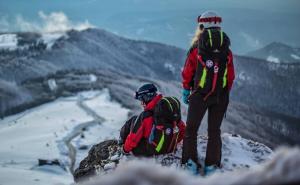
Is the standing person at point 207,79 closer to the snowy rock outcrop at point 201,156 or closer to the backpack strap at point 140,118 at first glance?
the snowy rock outcrop at point 201,156

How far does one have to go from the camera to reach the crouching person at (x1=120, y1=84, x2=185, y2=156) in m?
9.24

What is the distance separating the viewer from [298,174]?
1717 millimetres

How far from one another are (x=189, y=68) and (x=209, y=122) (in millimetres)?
941

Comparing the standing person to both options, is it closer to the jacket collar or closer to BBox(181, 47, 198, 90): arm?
BBox(181, 47, 198, 90): arm

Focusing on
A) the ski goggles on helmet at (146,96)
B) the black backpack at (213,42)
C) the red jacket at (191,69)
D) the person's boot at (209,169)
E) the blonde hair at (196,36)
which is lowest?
the person's boot at (209,169)

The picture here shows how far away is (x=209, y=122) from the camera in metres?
8.15

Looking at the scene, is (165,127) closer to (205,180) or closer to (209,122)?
(209,122)

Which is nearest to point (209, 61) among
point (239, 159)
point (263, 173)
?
point (239, 159)

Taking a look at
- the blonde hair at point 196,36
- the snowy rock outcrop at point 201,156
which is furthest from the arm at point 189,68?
the snowy rock outcrop at point 201,156

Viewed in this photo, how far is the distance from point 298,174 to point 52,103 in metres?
112

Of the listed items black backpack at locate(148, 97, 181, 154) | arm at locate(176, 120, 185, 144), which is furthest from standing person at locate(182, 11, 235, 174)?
arm at locate(176, 120, 185, 144)

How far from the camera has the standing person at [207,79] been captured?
303 inches

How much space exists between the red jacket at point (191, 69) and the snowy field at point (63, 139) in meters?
1.61

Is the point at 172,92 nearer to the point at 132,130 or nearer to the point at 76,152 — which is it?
the point at 76,152
